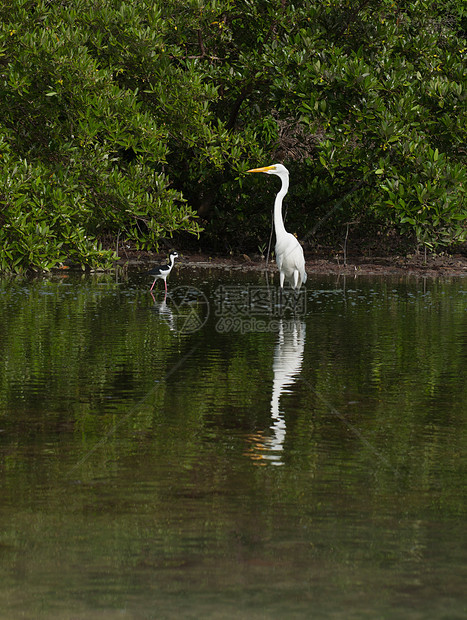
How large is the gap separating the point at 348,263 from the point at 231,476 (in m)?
18.5

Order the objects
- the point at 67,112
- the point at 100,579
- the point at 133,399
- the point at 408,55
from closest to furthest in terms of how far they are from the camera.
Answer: the point at 100,579 → the point at 133,399 → the point at 67,112 → the point at 408,55

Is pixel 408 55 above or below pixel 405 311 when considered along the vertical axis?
above

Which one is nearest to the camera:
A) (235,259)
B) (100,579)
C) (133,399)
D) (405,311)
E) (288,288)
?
(100,579)

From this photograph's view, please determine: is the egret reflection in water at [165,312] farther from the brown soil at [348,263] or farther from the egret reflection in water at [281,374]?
the brown soil at [348,263]

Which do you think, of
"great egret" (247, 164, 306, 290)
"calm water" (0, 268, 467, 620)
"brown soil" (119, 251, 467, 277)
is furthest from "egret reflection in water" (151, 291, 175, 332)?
"brown soil" (119, 251, 467, 277)

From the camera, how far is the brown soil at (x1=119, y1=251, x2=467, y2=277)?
21.8 metres

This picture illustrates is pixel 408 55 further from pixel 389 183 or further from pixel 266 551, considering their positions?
pixel 266 551

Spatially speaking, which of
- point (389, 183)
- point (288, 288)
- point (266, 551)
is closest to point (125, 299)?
point (288, 288)

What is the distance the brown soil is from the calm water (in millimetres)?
10640

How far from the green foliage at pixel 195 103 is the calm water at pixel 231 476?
779cm

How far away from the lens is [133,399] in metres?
7.44

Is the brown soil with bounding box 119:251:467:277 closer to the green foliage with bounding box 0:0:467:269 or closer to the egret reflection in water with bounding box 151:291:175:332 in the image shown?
the green foliage with bounding box 0:0:467:269

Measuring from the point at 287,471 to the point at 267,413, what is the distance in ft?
5.29

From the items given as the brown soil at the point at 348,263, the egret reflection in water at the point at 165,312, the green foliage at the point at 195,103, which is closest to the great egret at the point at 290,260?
the egret reflection in water at the point at 165,312
